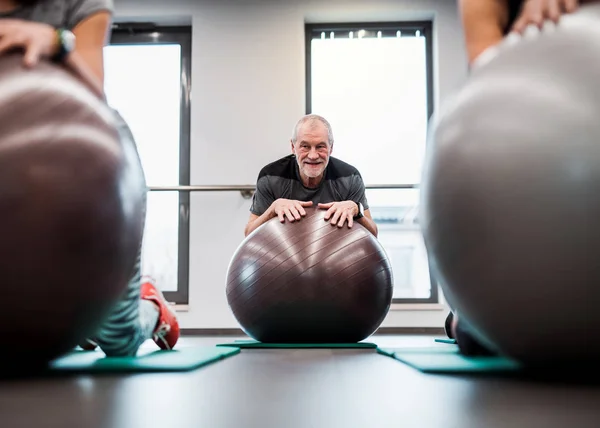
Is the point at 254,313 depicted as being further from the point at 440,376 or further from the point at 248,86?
the point at 248,86

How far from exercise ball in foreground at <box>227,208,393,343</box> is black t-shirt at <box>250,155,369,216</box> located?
0.56 m

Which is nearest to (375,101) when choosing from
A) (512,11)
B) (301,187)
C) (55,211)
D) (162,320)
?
(301,187)

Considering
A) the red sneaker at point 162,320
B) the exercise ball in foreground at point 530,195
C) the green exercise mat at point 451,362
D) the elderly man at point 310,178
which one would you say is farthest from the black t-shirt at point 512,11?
the elderly man at point 310,178

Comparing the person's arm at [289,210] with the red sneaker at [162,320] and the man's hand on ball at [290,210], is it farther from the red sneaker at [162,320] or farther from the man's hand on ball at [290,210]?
the red sneaker at [162,320]

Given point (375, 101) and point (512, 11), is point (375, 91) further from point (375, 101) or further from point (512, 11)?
point (512, 11)

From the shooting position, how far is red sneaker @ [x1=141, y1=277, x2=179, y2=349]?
1.96 metres

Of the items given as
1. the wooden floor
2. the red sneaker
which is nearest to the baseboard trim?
the red sneaker

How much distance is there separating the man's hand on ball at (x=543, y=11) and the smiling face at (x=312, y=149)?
1690 mm

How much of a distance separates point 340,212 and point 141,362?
108 cm

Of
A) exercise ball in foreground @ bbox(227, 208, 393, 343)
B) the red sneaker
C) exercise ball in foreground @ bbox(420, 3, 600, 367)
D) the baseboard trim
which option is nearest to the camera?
exercise ball in foreground @ bbox(420, 3, 600, 367)

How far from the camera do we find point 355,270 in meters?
2.27

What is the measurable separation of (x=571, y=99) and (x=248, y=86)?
439cm

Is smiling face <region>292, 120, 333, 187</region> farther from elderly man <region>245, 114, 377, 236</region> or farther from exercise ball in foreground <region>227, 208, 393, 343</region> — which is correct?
exercise ball in foreground <region>227, 208, 393, 343</region>

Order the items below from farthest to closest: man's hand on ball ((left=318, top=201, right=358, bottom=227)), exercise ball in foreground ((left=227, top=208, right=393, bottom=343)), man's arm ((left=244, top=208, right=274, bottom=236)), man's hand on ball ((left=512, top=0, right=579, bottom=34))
Answer: 1. man's arm ((left=244, top=208, right=274, bottom=236))
2. man's hand on ball ((left=318, top=201, right=358, bottom=227))
3. exercise ball in foreground ((left=227, top=208, right=393, bottom=343))
4. man's hand on ball ((left=512, top=0, right=579, bottom=34))
